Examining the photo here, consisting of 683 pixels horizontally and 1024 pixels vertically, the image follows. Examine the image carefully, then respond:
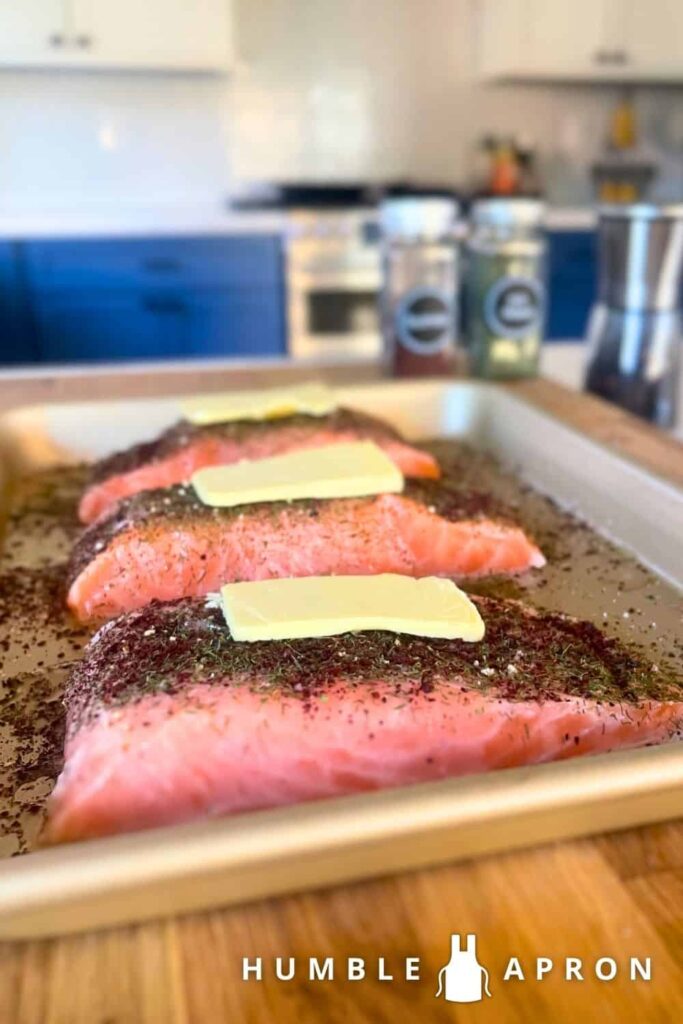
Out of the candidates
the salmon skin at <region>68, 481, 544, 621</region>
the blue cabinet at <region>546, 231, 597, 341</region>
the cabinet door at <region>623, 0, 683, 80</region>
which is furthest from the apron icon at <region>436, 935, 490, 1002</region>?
the cabinet door at <region>623, 0, 683, 80</region>

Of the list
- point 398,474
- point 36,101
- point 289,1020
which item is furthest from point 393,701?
point 36,101

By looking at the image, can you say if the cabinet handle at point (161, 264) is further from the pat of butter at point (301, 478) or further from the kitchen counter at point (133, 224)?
the pat of butter at point (301, 478)

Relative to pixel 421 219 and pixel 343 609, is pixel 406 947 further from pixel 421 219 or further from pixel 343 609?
pixel 421 219

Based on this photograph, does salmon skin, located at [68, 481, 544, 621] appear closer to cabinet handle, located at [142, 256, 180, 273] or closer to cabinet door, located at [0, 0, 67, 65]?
cabinet handle, located at [142, 256, 180, 273]

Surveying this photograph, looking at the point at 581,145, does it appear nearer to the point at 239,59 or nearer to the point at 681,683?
the point at 239,59

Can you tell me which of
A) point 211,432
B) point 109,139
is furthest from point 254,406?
point 109,139

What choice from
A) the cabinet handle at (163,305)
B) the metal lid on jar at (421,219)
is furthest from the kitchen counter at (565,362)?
the cabinet handle at (163,305)
